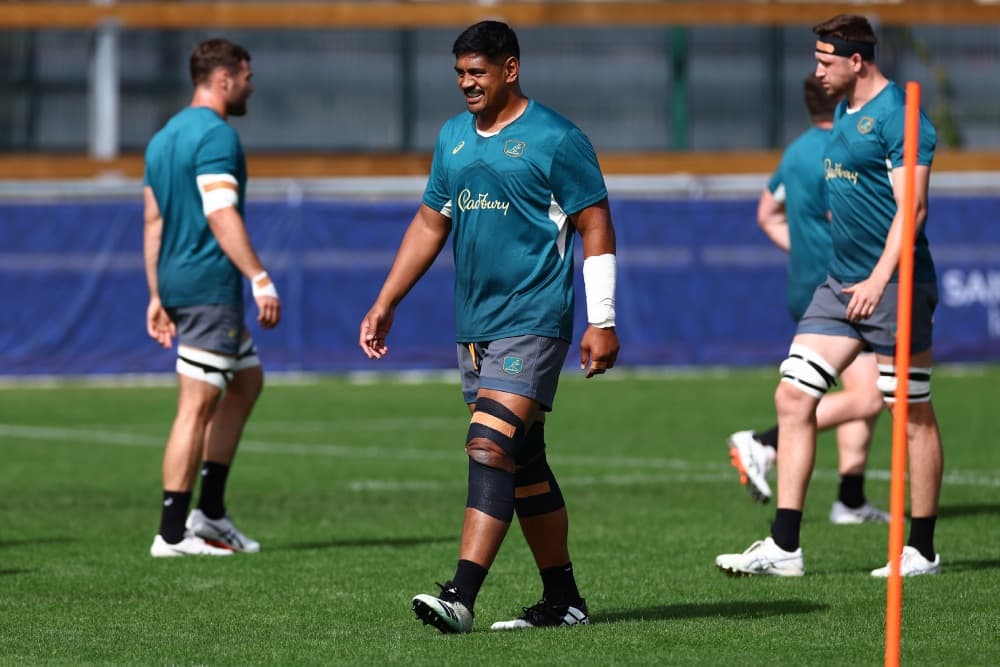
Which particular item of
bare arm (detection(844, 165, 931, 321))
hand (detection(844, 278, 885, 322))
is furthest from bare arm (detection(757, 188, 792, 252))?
hand (detection(844, 278, 885, 322))

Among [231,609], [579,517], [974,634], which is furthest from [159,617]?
[579,517]

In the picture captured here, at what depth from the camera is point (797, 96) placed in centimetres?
2928

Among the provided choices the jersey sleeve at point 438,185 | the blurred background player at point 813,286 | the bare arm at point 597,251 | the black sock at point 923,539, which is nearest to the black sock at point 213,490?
the blurred background player at point 813,286

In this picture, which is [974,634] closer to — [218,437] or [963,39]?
[218,437]

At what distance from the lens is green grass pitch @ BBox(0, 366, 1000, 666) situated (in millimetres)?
6887

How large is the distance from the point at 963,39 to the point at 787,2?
9.38 feet

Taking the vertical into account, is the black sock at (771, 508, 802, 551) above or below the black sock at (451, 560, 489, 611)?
below

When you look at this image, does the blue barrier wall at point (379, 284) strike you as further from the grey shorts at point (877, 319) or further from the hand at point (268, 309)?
the grey shorts at point (877, 319)

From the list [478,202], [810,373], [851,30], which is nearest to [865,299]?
[810,373]

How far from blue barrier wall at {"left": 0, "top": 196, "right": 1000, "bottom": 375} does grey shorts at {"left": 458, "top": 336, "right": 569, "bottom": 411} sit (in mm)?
14576

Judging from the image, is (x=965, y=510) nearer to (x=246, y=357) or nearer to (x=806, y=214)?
(x=806, y=214)

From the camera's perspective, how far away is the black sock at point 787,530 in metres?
8.56

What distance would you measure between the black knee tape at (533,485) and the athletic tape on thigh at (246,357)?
Answer: 2.79m

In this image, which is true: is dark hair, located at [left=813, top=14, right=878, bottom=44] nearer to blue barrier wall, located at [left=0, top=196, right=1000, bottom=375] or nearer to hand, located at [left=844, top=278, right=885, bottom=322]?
hand, located at [left=844, top=278, right=885, bottom=322]
